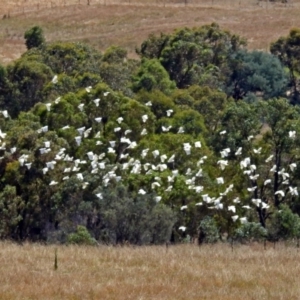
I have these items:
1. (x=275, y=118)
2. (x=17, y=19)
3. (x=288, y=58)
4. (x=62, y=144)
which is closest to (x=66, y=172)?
(x=62, y=144)

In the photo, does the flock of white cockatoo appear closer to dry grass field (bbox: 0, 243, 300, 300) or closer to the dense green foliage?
the dense green foliage

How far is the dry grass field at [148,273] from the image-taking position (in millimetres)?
17125

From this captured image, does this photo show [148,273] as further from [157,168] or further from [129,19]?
[129,19]

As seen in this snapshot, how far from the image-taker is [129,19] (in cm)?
8450

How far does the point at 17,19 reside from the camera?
8544 centimetres

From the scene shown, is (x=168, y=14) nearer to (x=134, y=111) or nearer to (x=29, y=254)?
(x=134, y=111)

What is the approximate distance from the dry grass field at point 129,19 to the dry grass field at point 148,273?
51.2 m

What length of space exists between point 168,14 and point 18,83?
134ft

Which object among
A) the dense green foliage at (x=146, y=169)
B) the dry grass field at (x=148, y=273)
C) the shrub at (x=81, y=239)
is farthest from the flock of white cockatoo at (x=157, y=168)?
the dry grass field at (x=148, y=273)

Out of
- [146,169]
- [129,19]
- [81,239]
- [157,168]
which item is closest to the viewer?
[81,239]

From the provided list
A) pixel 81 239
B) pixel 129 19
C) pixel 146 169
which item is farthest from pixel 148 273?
pixel 129 19

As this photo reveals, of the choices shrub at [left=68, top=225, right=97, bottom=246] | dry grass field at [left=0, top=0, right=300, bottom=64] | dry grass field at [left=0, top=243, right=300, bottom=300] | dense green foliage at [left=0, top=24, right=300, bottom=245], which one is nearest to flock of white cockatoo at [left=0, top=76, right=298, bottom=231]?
dense green foliage at [left=0, top=24, right=300, bottom=245]

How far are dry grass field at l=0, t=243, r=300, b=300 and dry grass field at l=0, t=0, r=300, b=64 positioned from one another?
168 ft

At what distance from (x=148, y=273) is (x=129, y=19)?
220 ft
